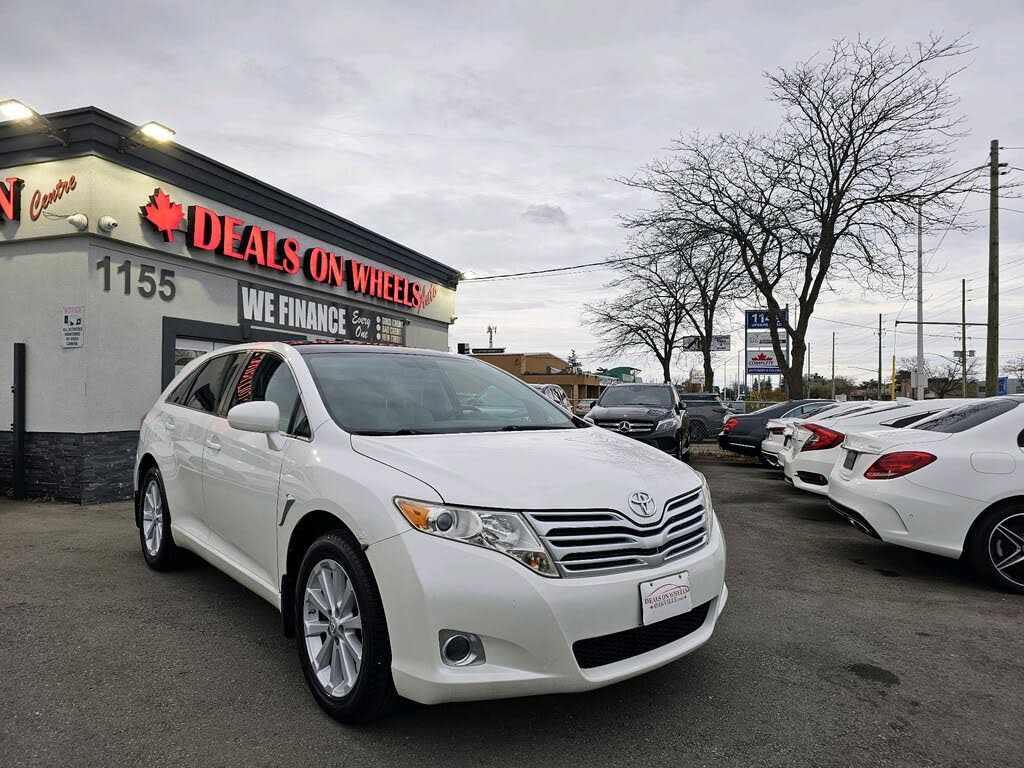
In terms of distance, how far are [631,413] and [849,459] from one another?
→ 271 inches

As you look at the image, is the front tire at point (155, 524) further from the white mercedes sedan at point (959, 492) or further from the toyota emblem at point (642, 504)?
the white mercedes sedan at point (959, 492)

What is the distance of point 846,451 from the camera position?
5883 millimetres

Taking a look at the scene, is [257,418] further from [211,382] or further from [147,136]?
[147,136]

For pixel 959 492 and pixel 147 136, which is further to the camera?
pixel 147 136

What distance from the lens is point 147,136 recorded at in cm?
874

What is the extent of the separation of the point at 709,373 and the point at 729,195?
18.4 m

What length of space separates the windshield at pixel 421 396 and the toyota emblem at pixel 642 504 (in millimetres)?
969

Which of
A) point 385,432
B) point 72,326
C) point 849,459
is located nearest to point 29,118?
point 72,326

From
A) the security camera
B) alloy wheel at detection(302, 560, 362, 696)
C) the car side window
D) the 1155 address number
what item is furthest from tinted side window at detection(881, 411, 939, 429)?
the security camera

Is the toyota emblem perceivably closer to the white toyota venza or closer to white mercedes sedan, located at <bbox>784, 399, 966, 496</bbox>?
the white toyota venza

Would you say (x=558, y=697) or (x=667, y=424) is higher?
(x=667, y=424)

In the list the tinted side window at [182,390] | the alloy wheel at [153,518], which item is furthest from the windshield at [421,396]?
the alloy wheel at [153,518]

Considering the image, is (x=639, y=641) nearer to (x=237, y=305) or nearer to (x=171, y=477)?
(x=171, y=477)

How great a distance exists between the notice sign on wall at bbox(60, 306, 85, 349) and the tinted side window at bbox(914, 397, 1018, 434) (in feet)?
29.9
